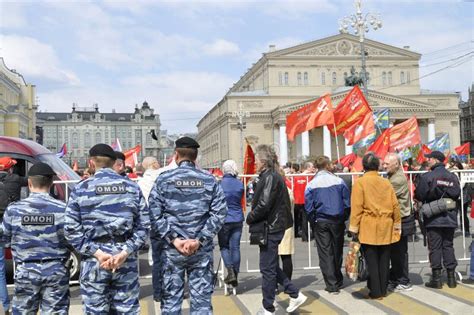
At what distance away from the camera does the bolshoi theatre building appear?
79125 millimetres

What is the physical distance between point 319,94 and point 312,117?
245 ft

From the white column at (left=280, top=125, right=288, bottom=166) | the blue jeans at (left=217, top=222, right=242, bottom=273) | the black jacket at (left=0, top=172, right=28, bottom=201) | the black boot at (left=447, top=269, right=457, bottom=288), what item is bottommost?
the black boot at (left=447, top=269, right=457, bottom=288)

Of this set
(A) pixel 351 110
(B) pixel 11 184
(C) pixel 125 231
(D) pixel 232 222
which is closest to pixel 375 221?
(D) pixel 232 222

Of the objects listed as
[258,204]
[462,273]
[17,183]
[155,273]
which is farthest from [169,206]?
[462,273]

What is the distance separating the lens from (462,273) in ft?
28.8

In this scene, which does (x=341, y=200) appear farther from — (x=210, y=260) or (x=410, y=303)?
(x=210, y=260)

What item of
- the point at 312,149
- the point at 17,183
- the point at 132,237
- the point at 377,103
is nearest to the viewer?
the point at 132,237

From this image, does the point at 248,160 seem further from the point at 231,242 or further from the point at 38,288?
the point at 38,288

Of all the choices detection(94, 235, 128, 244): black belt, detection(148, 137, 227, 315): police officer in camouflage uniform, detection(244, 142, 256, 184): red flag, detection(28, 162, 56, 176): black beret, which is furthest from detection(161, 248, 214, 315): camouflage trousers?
detection(244, 142, 256, 184): red flag

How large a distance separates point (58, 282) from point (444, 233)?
18.2 ft

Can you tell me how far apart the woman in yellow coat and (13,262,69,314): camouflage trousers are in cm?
399

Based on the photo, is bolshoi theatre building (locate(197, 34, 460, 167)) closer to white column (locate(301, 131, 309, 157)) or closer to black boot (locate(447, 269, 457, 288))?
white column (locate(301, 131, 309, 157))

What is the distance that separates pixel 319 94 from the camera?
3433 inches

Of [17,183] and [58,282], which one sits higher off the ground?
[17,183]
